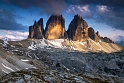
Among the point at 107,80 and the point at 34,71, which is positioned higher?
the point at 34,71

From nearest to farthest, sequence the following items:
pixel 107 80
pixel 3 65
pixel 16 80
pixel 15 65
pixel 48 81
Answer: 1. pixel 16 80
2. pixel 48 81
3. pixel 107 80
4. pixel 3 65
5. pixel 15 65

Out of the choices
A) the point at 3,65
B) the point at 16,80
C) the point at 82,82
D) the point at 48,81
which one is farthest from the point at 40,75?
the point at 3,65

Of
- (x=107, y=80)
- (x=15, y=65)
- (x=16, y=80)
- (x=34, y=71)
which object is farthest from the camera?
(x=15, y=65)

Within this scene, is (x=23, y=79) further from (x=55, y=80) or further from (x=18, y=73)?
(x=55, y=80)

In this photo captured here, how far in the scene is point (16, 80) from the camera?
38.6m

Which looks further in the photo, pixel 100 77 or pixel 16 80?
pixel 100 77

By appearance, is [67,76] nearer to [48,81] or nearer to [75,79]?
[75,79]

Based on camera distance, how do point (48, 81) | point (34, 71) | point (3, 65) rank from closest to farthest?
point (48, 81) < point (34, 71) < point (3, 65)

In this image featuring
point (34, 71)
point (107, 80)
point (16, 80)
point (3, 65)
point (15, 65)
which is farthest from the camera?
point (15, 65)

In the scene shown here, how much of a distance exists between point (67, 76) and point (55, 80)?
161 inches

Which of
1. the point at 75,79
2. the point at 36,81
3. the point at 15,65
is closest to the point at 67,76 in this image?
the point at 75,79

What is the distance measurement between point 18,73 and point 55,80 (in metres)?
7.27

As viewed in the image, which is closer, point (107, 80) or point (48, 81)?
point (48, 81)

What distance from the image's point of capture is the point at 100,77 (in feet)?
177
